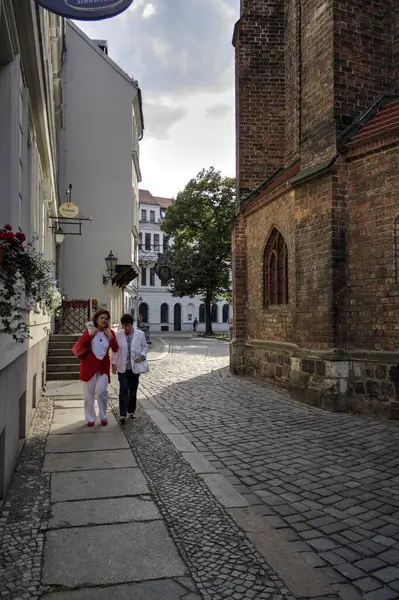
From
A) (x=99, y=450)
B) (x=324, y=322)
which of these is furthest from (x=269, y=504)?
(x=324, y=322)

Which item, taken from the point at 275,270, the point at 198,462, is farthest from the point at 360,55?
the point at 198,462

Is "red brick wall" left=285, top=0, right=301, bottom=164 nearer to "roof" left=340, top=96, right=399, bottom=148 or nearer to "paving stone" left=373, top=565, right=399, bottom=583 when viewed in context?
"roof" left=340, top=96, right=399, bottom=148

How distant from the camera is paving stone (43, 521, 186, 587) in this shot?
2.94 m

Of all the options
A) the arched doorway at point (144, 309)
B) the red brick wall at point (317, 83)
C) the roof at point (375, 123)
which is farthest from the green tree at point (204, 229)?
the roof at point (375, 123)

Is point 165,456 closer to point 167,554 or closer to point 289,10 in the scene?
point 167,554

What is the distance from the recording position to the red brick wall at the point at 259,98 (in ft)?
46.6

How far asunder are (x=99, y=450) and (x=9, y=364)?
74.3 inches

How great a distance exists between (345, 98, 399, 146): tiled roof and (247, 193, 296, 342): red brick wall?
2.35 meters

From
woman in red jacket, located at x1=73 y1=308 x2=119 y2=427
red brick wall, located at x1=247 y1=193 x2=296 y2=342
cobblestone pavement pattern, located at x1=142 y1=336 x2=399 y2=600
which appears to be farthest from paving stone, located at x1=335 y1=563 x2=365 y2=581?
red brick wall, located at x1=247 y1=193 x2=296 y2=342

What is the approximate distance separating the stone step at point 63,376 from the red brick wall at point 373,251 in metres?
7.17

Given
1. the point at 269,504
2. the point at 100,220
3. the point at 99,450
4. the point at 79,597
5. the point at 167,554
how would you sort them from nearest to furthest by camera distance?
the point at 79,597 → the point at 167,554 → the point at 269,504 → the point at 99,450 → the point at 100,220

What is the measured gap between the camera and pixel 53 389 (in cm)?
1089

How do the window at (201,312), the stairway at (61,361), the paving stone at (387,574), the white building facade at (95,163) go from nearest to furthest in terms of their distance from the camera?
1. the paving stone at (387,574)
2. the stairway at (61,361)
3. the white building facade at (95,163)
4. the window at (201,312)

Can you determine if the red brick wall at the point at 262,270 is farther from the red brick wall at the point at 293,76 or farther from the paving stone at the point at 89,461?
the paving stone at the point at 89,461
